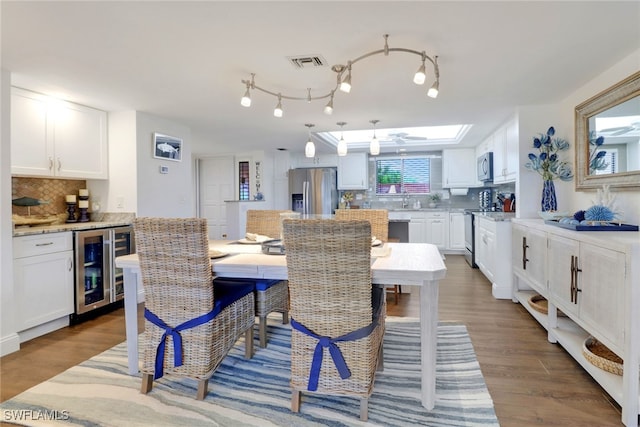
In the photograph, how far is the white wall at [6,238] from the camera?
8.23 feet

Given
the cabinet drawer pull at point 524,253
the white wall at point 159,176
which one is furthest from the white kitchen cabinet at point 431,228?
the white wall at point 159,176

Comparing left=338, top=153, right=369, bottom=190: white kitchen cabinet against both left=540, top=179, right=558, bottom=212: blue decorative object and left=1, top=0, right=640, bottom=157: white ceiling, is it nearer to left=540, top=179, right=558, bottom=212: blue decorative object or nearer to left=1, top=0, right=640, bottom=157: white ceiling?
left=1, top=0, right=640, bottom=157: white ceiling

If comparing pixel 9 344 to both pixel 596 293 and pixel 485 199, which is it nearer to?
pixel 596 293

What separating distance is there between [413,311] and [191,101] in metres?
2.99

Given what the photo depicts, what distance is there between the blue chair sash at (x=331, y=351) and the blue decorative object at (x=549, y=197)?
2715mm

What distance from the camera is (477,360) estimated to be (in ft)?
7.63

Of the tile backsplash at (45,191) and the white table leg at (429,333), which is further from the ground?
the tile backsplash at (45,191)

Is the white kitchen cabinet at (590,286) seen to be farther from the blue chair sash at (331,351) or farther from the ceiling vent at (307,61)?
the ceiling vent at (307,61)

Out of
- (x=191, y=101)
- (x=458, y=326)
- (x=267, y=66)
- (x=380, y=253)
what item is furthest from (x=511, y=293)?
(x=191, y=101)

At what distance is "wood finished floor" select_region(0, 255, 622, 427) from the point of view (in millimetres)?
1780

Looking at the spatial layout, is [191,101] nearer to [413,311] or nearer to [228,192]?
[413,311]

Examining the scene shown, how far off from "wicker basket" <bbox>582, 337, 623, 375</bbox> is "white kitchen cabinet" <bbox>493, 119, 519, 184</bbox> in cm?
216

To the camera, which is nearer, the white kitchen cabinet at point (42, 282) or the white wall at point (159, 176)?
the white kitchen cabinet at point (42, 282)

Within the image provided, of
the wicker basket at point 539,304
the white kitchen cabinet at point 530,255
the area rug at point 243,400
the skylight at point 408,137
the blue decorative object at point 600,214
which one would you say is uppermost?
the skylight at point 408,137
